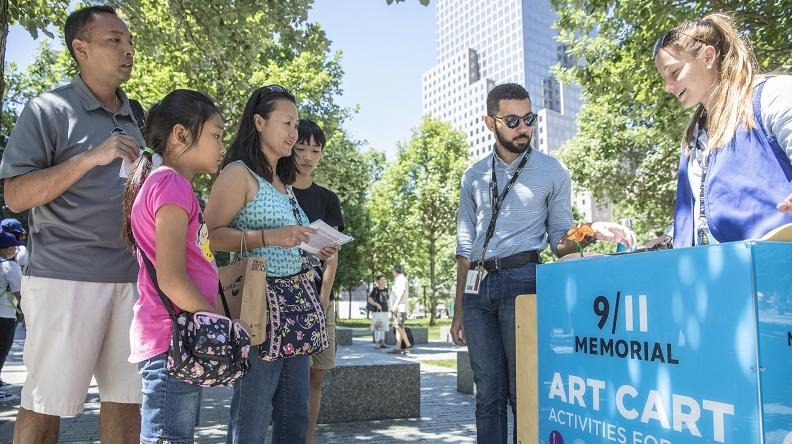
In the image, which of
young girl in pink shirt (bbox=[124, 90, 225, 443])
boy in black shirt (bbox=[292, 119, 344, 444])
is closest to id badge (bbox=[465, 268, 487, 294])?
boy in black shirt (bbox=[292, 119, 344, 444])

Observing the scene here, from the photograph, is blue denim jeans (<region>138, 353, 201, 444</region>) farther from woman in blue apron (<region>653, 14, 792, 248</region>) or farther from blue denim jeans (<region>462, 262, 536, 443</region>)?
woman in blue apron (<region>653, 14, 792, 248</region>)

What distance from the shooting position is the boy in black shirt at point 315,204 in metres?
4.12

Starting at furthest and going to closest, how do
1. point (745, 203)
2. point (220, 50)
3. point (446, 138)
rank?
point (446, 138)
point (220, 50)
point (745, 203)

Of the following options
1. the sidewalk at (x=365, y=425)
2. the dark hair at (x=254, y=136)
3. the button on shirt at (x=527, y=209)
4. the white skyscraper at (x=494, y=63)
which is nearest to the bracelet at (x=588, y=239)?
the button on shirt at (x=527, y=209)

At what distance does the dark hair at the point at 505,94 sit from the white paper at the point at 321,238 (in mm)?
1195

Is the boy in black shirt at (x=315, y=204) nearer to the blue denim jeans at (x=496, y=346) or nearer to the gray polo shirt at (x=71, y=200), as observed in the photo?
the blue denim jeans at (x=496, y=346)

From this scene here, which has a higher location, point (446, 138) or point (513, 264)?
point (446, 138)

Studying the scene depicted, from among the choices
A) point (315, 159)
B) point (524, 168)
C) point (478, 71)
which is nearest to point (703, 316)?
point (524, 168)

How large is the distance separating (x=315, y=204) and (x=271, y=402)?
1.78 metres

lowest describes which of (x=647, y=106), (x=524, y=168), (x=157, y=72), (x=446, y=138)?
(x=524, y=168)

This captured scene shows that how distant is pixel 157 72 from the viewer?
1681 cm

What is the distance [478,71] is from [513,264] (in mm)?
168618

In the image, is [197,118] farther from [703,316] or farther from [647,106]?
[647,106]

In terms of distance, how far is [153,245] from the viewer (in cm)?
229
